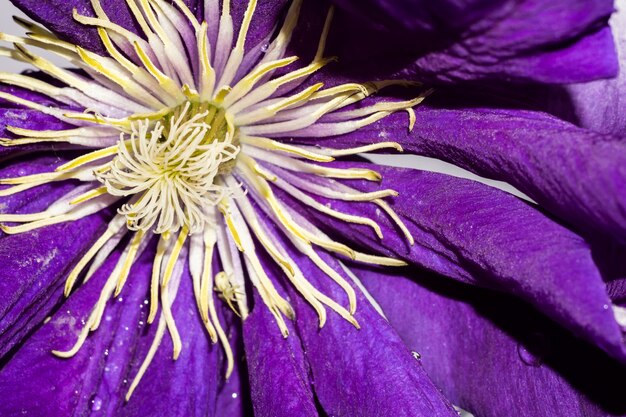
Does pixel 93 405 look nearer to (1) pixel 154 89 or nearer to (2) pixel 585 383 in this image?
(1) pixel 154 89

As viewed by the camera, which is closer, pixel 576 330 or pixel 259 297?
pixel 576 330

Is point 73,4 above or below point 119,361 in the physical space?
above

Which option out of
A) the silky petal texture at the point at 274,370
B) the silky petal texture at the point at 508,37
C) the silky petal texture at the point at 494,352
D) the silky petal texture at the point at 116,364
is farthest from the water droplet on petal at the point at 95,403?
the silky petal texture at the point at 508,37

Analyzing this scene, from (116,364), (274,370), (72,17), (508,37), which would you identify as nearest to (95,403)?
(116,364)

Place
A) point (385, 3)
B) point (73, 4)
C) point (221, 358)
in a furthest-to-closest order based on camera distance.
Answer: point (221, 358)
point (73, 4)
point (385, 3)

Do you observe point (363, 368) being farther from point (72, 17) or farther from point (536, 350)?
point (72, 17)

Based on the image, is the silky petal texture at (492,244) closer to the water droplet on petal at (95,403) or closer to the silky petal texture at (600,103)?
the silky petal texture at (600,103)

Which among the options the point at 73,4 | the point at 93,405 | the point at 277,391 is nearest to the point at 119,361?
the point at 93,405

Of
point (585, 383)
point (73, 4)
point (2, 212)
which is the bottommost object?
point (585, 383)
